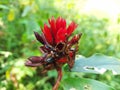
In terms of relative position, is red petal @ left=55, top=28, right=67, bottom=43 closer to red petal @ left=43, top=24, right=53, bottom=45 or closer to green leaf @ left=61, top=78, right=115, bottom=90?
red petal @ left=43, top=24, right=53, bottom=45

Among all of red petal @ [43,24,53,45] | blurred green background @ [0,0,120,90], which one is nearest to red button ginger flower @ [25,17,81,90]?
red petal @ [43,24,53,45]

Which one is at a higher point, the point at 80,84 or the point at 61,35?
the point at 61,35

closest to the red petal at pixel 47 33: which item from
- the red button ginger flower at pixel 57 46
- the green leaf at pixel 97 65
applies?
the red button ginger flower at pixel 57 46

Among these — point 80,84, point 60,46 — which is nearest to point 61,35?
point 60,46

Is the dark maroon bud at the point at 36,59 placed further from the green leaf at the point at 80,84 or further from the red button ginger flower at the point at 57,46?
the green leaf at the point at 80,84

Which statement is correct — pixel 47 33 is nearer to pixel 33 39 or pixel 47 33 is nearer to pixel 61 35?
pixel 61 35

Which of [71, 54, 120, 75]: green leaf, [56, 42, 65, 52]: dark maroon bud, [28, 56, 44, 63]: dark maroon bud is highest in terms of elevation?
[56, 42, 65, 52]: dark maroon bud

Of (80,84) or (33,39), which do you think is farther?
(33,39)
